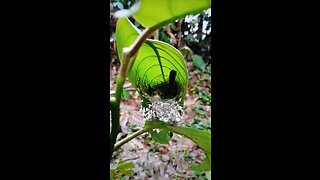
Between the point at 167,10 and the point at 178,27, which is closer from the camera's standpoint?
the point at 167,10

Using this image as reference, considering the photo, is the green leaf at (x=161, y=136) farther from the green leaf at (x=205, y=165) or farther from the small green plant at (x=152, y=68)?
the green leaf at (x=205, y=165)

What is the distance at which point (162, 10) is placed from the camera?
88 centimetres

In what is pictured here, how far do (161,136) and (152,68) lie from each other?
0.18 m

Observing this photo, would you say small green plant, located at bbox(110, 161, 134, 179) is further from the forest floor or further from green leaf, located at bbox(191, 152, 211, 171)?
green leaf, located at bbox(191, 152, 211, 171)

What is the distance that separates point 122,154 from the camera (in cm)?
108

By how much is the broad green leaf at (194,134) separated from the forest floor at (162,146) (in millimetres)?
54

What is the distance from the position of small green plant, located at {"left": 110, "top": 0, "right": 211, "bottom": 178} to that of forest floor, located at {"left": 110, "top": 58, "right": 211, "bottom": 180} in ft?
0.07

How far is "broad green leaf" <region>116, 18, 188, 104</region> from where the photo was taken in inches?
38.6
